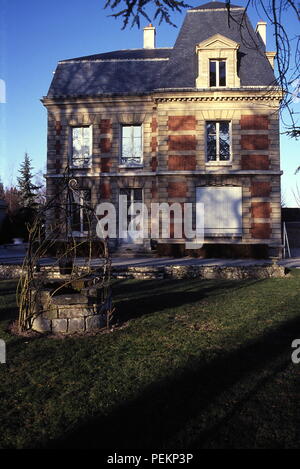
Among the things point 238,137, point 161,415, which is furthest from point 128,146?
point 161,415

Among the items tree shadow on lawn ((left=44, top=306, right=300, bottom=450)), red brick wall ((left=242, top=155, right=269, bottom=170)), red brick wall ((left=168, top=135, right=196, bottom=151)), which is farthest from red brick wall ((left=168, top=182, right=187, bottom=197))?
tree shadow on lawn ((left=44, top=306, right=300, bottom=450))

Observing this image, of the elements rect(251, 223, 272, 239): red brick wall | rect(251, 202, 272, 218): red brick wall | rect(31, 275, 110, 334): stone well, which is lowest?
rect(31, 275, 110, 334): stone well

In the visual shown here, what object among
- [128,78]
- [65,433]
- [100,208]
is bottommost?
[65,433]

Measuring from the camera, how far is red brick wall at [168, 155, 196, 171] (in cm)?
1518

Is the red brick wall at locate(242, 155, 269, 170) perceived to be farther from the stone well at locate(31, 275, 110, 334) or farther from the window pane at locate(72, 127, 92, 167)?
the stone well at locate(31, 275, 110, 334)

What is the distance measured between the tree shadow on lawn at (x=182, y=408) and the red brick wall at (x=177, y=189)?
1139cm

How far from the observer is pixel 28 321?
5.20 metres

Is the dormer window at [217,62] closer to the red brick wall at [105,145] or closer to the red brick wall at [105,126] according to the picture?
the red brick wall at [105,126]

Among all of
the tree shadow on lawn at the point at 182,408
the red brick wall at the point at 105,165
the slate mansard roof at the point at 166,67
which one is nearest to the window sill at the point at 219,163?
the slate mansard roof at the point at 166,67

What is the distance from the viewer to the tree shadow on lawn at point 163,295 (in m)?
6.39

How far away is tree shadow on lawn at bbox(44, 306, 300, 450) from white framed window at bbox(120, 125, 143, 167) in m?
13.1

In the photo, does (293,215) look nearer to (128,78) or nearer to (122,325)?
(128,78)

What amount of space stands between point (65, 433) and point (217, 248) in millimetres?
12069

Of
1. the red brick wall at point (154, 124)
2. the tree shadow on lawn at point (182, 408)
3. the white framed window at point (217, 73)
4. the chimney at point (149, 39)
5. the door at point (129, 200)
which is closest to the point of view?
the tree shadow on lawn at point (182, 408)
